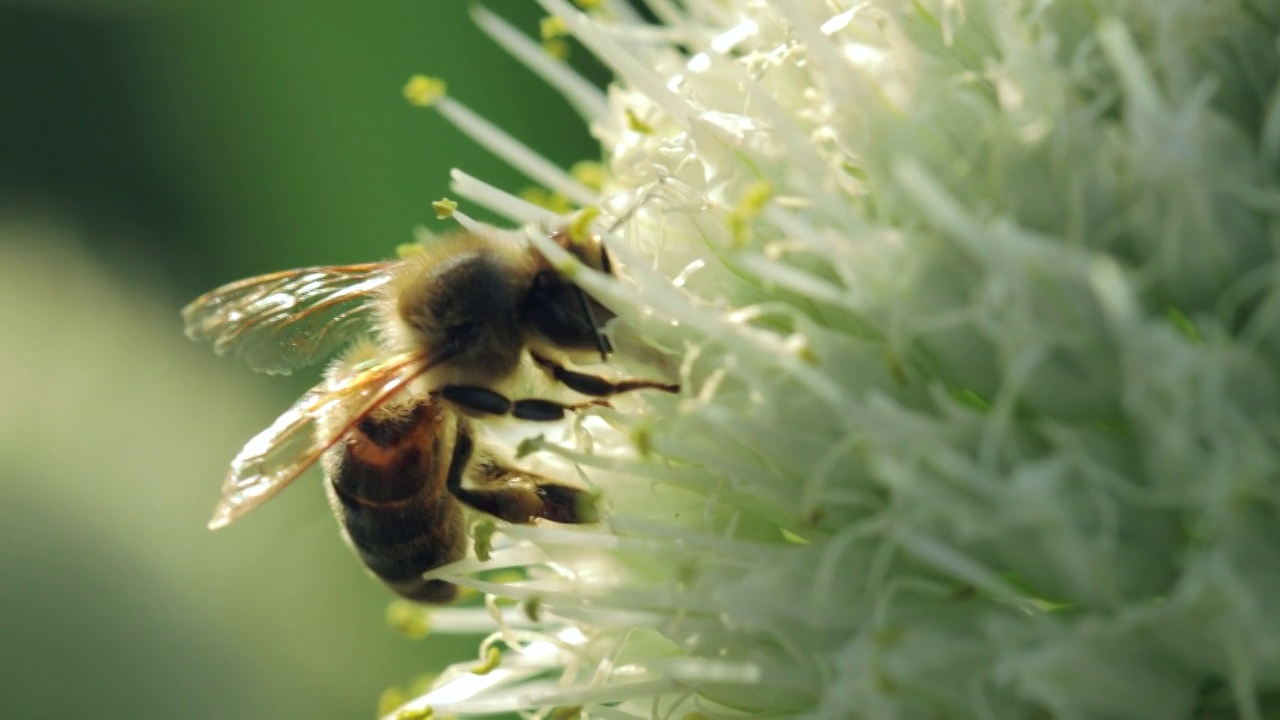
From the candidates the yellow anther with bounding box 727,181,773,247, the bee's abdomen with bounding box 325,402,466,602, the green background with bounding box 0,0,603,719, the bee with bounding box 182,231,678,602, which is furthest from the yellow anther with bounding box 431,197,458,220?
the green background with bounding box 0,0,603,719

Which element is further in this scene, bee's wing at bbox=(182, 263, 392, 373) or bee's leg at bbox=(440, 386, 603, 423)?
bee's wing at bbox=(182, 263, 392, 373)

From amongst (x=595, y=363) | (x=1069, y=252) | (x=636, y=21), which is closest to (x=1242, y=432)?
(x=1069, y=252)

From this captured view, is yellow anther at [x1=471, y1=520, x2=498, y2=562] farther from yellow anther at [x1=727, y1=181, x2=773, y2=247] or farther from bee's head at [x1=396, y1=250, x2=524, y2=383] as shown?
yellow anther at [x1=727, y1=181, x2=773, y2=247]

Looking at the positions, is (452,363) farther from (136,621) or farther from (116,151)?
(116,151)

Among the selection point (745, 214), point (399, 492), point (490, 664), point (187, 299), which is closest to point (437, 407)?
point (399, 492)

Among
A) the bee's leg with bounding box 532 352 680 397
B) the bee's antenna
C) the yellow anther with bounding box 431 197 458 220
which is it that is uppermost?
the yellow anther with bounding box 431 197 458 220

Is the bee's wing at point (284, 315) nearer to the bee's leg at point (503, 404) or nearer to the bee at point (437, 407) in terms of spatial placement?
the bee at point (437, 407)
